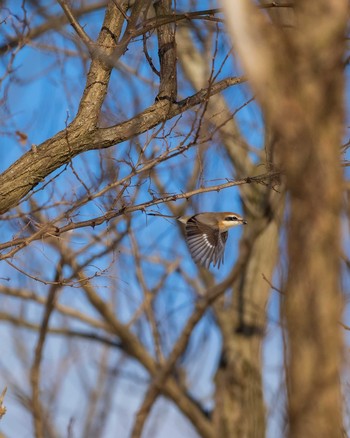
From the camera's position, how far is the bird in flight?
550 centimetres

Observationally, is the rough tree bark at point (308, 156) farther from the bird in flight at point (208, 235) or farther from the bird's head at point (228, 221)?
the bird's head at point (228, 221)

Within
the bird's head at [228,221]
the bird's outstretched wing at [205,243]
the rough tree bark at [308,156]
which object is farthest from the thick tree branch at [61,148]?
the bird's head at [228,221]

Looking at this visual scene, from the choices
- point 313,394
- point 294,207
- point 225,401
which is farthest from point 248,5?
point 225,401

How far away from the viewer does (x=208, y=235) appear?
577cm

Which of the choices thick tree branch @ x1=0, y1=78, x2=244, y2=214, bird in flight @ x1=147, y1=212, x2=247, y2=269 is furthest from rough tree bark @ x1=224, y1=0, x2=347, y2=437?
bird in flight @ x1=147, y1=212, x2=247, y2=269

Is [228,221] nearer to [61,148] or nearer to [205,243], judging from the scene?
[205,243]

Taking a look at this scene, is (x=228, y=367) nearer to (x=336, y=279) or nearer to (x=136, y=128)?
(x=136, y=128)

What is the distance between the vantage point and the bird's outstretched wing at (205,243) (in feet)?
18.0

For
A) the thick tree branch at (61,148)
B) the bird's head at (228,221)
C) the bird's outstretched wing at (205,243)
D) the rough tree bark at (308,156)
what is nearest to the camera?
the rough tree bark at (308,156)

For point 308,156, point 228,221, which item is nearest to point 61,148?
point 308,156

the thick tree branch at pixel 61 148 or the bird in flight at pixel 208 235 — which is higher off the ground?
the bird in flight at pixel 208 235

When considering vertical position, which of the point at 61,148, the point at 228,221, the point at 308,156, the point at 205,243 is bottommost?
the point at 308,156

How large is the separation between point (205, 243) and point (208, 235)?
0.11 m

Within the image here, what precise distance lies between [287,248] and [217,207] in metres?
6.10
